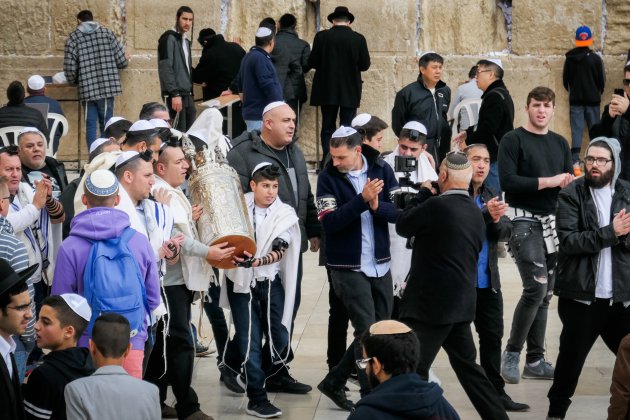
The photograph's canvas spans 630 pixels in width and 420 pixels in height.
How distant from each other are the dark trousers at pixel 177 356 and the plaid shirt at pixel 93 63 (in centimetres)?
789

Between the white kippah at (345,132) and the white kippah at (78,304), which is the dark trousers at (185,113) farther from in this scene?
the white kippah at (78,304)

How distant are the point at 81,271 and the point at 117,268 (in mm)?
183

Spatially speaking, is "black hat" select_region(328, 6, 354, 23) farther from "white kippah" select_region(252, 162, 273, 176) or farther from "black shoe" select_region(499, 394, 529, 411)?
"black shoe" select_region(499, 394, 529, 411)

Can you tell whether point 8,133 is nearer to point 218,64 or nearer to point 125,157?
point 218,64

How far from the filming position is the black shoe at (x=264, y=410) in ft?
27.2

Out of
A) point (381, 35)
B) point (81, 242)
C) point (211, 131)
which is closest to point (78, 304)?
point (81, 242)

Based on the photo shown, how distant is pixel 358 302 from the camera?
331 inches

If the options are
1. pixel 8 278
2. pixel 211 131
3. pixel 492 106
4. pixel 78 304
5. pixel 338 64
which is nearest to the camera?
pixel 8 278

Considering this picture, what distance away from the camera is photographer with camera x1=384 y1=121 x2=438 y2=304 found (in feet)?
28.2

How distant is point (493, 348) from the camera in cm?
859

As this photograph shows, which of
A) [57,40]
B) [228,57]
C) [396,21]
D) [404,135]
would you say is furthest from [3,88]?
[404,135]

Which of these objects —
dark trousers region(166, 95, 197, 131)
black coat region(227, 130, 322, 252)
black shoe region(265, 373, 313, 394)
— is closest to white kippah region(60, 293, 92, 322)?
black coat region(227, 130, 322, 252)

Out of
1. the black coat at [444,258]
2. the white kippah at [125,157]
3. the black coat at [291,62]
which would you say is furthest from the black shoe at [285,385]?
the black coat at [291,62]

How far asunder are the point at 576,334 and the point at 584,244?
1.75 ft
